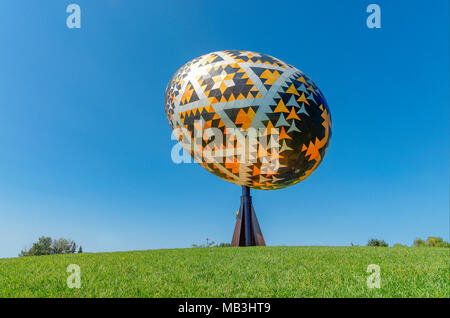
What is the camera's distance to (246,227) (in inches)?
626

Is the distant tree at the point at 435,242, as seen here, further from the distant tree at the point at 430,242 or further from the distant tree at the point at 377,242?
the distant tree at the point at 377,242

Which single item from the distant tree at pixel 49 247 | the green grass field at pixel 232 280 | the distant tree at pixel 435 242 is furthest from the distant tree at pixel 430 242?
the distant tree at pixel 49 247

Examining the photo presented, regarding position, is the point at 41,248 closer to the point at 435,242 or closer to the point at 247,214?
the point at 247,214

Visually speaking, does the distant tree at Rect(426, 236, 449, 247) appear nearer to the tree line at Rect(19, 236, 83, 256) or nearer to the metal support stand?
the metal support stand

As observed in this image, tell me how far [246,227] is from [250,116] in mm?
7119

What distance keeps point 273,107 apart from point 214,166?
16.1 feet

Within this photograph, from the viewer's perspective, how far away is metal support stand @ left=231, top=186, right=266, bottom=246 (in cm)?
1578

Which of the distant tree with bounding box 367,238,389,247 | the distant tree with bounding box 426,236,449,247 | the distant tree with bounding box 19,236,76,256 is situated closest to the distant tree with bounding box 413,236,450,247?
the distant tree with bounding box 426,236,449,247

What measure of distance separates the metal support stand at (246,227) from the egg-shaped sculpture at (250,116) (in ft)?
6.22

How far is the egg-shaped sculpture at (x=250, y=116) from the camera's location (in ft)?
42.9
